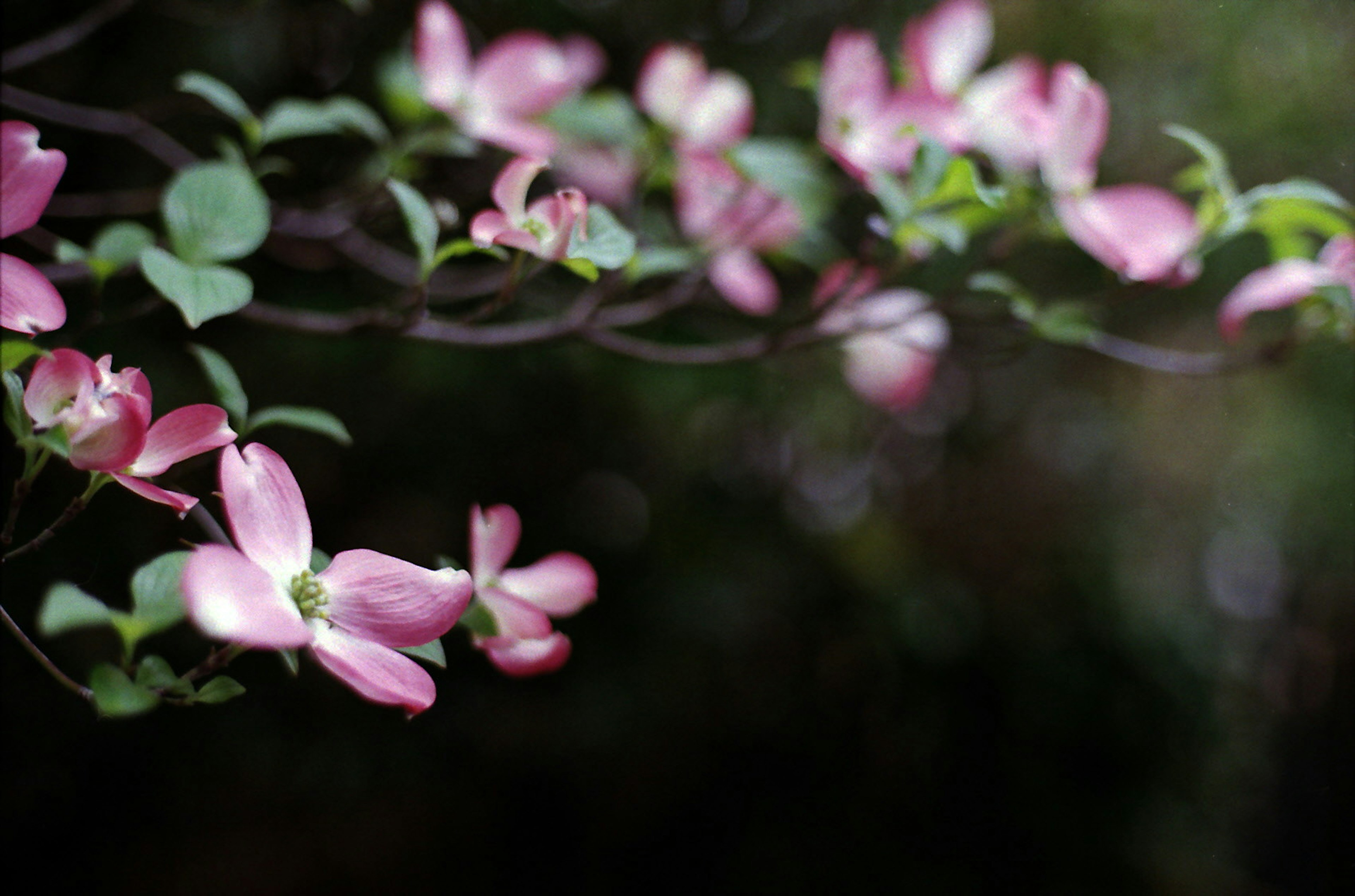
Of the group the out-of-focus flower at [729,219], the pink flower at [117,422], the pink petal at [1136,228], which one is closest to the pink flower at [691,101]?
the out-of-focus flower at [729,219]

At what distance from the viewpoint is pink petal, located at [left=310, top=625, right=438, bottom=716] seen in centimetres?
29

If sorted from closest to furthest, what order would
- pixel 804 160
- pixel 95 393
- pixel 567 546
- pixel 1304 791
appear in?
pixel 95 393, pixel 804 160, pixel 567 546, pixel 1304 791

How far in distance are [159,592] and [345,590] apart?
6 centimetres

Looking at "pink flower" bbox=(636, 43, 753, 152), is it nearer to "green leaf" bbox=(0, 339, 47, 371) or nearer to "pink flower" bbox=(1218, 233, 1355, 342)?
"pink flower" bbox=(1218, 233, 1355, 342)

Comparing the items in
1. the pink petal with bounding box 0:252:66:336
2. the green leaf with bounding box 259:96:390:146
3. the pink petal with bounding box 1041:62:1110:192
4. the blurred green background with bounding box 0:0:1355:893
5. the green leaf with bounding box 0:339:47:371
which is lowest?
the blurred green background with bounding box 0:0:1355:893

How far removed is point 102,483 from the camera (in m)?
0.31

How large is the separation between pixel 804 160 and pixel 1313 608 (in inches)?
79.2

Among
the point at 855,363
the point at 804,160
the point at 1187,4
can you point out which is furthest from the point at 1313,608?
the point at 804,160

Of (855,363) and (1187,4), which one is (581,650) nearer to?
(855,363)

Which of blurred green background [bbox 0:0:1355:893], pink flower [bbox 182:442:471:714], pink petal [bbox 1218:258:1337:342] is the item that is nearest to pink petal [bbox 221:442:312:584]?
pink flower [bbox 182:442:471:714]

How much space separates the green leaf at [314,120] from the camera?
49cm

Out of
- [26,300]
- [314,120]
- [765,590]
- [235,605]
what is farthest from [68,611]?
[765,590]

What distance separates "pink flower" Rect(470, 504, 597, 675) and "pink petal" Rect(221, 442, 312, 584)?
0.08 m

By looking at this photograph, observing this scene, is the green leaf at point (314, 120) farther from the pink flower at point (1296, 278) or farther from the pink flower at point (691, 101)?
the pink flower at point (1296, 278)
